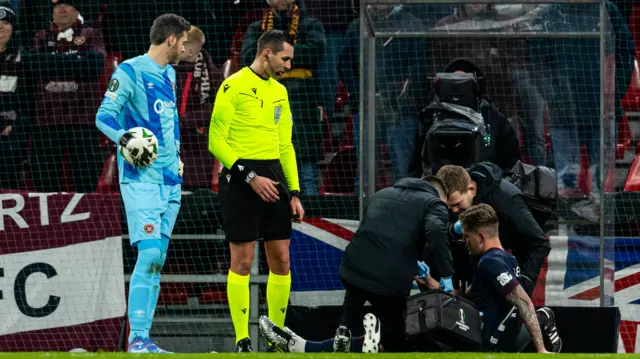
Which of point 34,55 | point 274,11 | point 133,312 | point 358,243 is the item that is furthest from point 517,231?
point 34,55

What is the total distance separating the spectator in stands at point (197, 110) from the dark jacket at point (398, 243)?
123 inches

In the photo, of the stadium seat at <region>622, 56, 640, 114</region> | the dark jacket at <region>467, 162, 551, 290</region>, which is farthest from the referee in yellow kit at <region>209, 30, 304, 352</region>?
the stadium seat at <region>622, 56, 640, 114</region>

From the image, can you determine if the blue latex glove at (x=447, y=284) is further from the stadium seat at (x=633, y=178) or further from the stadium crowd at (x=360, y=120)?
the stadium seat at (x=633, y=178)

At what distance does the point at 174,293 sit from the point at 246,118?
2355 mm

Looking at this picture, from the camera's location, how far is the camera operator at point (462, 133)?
10.3 meters

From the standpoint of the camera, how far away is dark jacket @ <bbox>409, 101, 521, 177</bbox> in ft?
34.7

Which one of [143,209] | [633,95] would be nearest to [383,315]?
[143,209]

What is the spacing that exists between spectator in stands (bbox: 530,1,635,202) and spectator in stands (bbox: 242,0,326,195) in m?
1.96

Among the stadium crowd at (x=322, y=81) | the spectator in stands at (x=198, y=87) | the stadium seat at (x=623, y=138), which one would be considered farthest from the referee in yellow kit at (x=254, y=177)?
the stadium seat at (x=623, y=138)

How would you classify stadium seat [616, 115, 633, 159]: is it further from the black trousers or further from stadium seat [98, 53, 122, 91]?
stadium seat [98, 53, 122, 91]

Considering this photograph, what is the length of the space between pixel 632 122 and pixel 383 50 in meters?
2.42

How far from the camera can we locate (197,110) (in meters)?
11.8

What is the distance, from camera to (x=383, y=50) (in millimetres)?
10906

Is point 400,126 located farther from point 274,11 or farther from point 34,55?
point 34,55
